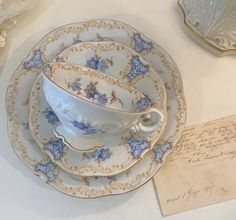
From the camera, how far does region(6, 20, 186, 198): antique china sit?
631 millimetres

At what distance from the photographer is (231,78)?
71cm

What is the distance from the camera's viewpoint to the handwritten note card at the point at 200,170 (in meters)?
0.65

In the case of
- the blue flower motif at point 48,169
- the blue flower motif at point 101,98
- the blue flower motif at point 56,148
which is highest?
the blue flower motif at point 101,98

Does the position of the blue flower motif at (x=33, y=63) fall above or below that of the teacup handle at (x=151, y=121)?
above

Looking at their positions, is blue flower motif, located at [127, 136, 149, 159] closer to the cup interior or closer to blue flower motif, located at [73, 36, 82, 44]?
the cup interior

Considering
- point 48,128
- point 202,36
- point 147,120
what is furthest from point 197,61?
point 48,128

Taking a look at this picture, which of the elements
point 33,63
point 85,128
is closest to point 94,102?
point 85,128

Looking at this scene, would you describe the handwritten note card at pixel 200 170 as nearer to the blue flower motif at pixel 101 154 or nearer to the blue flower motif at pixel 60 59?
the blue flower motif at pixel 101 154

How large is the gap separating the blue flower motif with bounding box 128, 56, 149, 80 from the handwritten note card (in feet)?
0.36

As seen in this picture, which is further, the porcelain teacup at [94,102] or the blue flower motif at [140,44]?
the blue flower motif at [140,44]

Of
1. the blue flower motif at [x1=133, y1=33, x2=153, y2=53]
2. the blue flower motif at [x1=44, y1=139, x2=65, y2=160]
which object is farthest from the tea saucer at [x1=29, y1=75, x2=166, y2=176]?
the blue flower motif at [x1=133, y1=33, x2=153, y2=53]

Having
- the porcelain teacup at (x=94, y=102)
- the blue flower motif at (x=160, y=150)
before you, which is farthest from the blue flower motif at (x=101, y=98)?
the blue flower motif at (x=160, y=150)

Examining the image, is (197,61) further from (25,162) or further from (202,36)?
(25,162)

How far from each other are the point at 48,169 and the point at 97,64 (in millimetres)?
172
